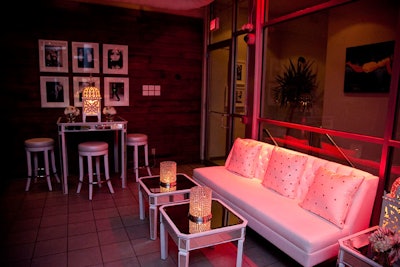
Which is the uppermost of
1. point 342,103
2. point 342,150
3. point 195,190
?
point 342,103

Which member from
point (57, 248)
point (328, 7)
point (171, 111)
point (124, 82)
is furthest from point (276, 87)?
point (57, 248)

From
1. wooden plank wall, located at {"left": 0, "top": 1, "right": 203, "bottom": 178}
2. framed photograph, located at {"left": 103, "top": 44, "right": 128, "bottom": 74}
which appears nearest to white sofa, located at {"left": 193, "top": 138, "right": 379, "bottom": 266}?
wooden plank wall, located at {"left": 0, "top": 1, "right": 203, "bottom": 178}

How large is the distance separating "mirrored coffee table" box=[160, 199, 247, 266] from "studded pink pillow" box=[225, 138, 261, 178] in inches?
39.4

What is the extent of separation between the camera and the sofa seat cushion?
2191 millimetres

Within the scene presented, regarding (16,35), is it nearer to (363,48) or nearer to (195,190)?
(195,190)

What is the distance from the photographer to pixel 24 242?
282 centimetres

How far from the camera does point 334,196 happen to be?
236 cm

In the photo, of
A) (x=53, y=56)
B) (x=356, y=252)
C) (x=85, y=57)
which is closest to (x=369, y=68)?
(x=356, y=252)

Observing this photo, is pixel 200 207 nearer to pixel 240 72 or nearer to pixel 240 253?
pixel 240 253

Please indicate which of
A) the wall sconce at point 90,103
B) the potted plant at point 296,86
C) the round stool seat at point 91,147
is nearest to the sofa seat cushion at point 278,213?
the potted plant at point 296,86

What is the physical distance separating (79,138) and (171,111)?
5.53 ft

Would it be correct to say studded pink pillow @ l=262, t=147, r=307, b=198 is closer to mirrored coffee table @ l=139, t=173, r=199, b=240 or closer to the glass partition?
the glass partition

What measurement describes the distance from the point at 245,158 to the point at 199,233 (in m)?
1.63

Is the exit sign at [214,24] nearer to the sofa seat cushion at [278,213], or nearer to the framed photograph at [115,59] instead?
the framed photograph at [115,59]
